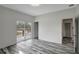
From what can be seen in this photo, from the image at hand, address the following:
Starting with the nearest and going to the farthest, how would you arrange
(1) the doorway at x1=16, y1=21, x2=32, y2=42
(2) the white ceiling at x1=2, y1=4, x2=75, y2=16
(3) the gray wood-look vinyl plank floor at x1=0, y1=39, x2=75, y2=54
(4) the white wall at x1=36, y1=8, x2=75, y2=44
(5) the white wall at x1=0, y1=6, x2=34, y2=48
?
(3) the gray wood-look vinyl plank floor at x1=0, y1=39, x2=75, y2=54 < (2) the white ceiling at x1=2, y1=4, x2=75, y2=16 < (5) the white wall at x1=0, y1=6, x2=34, y2=48 < (4) the white wall at x1=36, y1=8, x2=75, y2=44 < (1) the doorway at x1=16, y1=21, x2=32, y2=42

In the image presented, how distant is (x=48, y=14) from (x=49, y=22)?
0.59m

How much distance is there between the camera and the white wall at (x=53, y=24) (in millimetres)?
4356

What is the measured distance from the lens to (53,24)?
4.96 m

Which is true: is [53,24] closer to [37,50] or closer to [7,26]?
[37,50]

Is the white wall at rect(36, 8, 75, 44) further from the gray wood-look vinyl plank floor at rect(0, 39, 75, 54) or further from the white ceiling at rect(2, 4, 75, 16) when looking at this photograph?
the gray wood-look vinyl plank floor at rect(0, 39, 75, 54)

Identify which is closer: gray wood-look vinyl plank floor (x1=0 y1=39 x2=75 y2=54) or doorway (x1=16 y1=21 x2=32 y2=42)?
gray wood-look vinyl plank floor (x1=0 y1=39 x2=75 y2=54)

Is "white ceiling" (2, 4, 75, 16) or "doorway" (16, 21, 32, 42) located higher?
"white ceiling" (2, 4, 75, 16)

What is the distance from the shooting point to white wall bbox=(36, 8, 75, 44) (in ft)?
14.3

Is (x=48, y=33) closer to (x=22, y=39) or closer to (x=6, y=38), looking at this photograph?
(x=22, y=39)

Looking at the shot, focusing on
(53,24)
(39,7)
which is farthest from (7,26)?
(53,24)

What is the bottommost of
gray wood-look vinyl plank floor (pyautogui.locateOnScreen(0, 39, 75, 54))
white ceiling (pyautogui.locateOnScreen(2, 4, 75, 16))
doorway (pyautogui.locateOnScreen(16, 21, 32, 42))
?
gray wood-look vinyl plank floor (pyautogui.locateOnScreen(0, 39, 75, 54))

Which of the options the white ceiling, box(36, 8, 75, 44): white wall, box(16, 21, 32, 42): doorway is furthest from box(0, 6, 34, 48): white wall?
box(36, 8, 75, 44): white wall

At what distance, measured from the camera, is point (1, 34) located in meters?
3.52

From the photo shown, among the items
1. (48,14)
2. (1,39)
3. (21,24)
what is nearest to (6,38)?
(1,39)
